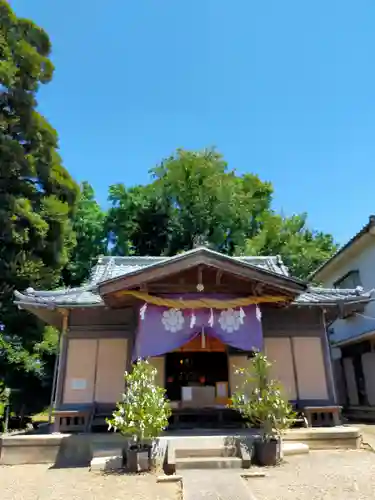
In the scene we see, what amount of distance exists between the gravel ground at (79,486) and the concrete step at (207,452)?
3.26 feet

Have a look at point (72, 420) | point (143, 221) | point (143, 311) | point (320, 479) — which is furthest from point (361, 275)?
point (143, 221)

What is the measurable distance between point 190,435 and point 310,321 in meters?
4.71

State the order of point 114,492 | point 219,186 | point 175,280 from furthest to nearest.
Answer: point 219,186 → point 175,280 → point 114,492

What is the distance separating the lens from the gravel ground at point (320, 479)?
5371 millimetres

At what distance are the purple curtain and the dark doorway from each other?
3916mm

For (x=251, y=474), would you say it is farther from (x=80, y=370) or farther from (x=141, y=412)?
(x=80, y=370)

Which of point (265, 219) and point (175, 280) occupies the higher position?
point (265, 219)

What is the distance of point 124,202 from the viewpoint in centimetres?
3183

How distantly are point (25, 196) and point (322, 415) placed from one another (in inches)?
629

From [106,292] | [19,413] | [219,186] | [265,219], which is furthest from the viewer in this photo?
[265,219]

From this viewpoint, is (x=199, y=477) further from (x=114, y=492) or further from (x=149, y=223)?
(x=149, y=223)

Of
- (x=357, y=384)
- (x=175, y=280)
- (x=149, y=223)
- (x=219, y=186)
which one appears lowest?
(x=357, y=384)

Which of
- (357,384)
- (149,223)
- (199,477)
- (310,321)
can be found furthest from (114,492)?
(149,223)

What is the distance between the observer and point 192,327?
31.4 feet
